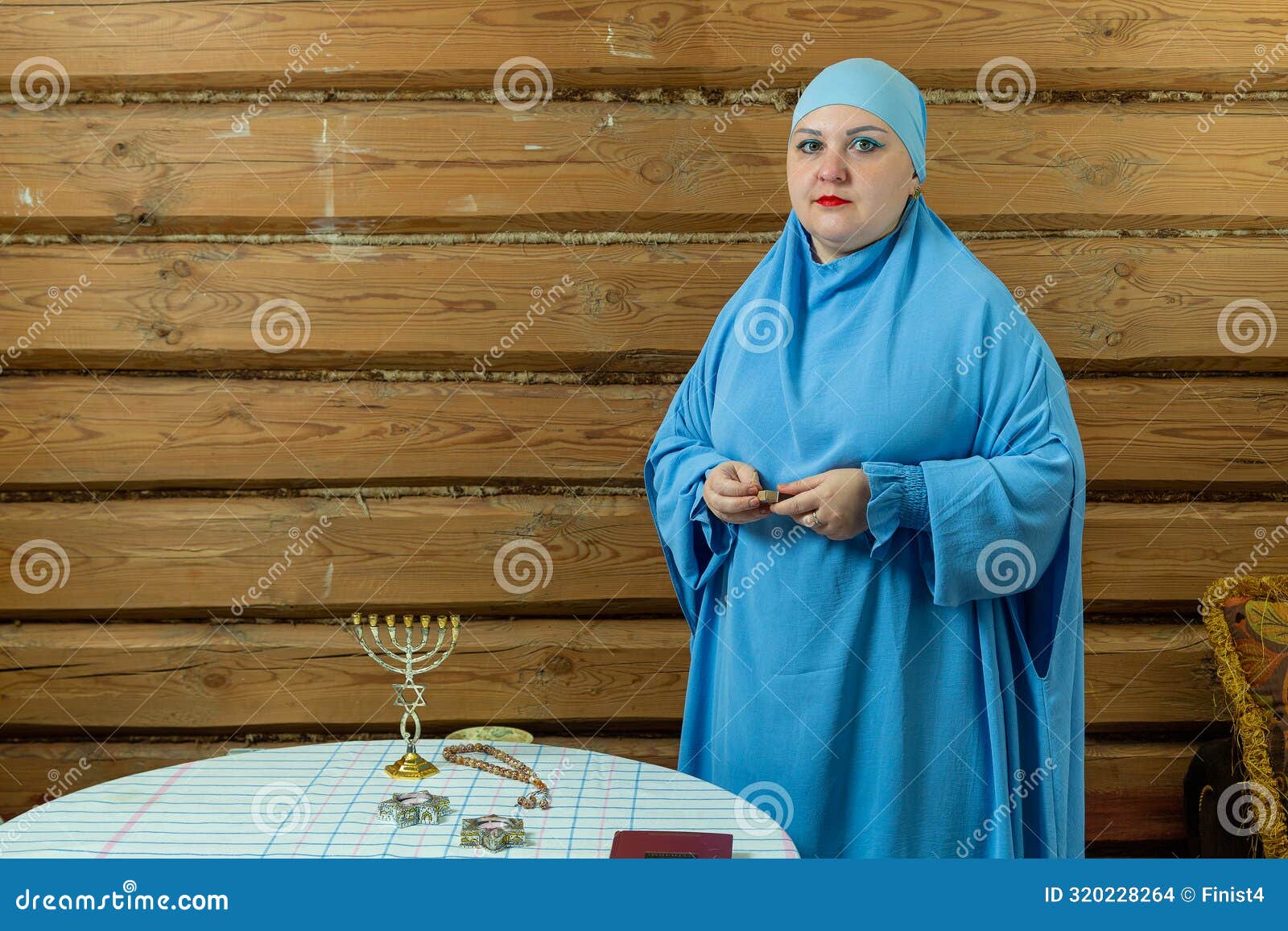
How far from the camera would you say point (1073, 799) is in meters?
2.50

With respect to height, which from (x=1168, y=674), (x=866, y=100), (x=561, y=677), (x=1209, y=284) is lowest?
(x=561, y=677)

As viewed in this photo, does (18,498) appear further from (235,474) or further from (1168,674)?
(1168,674)

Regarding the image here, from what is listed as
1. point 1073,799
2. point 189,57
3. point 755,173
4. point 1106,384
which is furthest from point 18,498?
point 1106,384

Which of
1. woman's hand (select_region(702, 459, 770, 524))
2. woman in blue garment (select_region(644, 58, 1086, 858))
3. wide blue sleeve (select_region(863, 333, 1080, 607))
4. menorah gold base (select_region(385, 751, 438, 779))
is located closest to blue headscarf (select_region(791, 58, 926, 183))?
woman in blue garment (select_region(644, 58, 1086, 858))

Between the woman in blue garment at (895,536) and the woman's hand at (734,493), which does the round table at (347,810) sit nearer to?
the woman in blue garment at (895,536)

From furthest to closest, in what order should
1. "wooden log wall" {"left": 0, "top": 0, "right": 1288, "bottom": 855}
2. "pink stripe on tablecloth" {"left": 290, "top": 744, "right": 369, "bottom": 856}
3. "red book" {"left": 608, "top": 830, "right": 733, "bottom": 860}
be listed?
1. "wooden log wall" {"left": 0, "top": 0, "right": 1288, "bottom": 855}
2. "pink stripe on tablecloth" {"left": 290, "top": 744, "right": 369, "bottom": 856}
3. "red book" {"left": 608, "top": 830, "right": 733, "bottom": 860}

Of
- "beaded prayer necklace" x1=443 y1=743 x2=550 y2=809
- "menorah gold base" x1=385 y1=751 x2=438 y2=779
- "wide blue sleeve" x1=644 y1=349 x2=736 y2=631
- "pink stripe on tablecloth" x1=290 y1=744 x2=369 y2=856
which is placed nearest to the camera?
"pink stripe on tablecloth" x1=290 y1=744 x2=369 y2=856

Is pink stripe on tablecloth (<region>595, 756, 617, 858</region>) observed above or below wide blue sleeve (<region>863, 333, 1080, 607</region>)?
below

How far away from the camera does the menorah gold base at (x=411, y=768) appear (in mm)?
2188

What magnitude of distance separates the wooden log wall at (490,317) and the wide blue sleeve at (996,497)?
126 centimetres

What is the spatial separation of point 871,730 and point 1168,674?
173cm

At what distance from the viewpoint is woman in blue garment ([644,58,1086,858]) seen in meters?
2.29

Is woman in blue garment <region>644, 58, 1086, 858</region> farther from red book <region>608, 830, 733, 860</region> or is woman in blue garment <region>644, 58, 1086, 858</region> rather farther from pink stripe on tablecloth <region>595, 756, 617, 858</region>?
red book <region>608, 830, 733, 860</region>

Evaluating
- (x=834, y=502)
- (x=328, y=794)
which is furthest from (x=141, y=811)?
(x=834, y=502)
